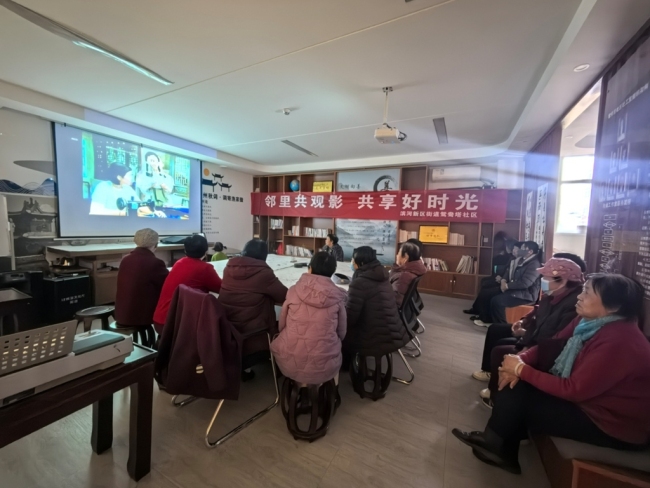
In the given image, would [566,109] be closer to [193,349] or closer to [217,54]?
[217,54]

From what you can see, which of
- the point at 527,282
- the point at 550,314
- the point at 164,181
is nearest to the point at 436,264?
the point at 527,282

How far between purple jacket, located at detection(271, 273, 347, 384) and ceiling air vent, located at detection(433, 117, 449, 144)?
2.98m

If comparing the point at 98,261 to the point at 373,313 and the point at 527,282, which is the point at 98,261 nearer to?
the point at 373,313

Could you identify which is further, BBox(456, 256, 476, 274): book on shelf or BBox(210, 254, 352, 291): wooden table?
BBox(456, 256, 476, 274): book on shelf

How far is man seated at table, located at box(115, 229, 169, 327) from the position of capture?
2.18 m

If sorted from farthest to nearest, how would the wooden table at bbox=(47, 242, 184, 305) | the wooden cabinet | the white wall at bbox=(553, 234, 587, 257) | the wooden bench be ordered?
the wooden cabinet, the white wall at bbox=(553, 234, 587, 257), the wooden table at bbox=(47, 242, 184, 305), the wooden bench

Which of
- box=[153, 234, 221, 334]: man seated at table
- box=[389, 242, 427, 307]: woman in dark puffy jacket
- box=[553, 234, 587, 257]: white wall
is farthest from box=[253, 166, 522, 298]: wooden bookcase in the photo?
box=[153, 234, 221, 334]: man seated at table

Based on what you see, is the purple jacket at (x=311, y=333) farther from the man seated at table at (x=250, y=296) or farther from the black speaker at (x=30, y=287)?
the black speaker at (x=30, y=287)

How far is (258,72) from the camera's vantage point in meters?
2.57

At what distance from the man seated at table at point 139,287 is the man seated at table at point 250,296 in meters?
0.82

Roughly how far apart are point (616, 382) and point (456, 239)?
4287mm

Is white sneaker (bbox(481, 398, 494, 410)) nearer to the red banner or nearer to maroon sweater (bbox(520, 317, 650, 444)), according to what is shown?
maroon sweater (bbox(520, 317, 650, 444))

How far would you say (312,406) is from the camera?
1.66 meters

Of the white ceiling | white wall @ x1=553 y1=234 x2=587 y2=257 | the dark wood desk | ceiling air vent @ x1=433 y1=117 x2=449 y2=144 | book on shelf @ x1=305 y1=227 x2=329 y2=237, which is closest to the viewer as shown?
the dark wood desk
